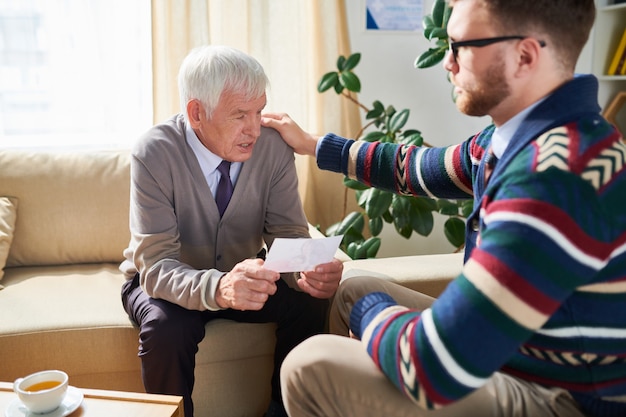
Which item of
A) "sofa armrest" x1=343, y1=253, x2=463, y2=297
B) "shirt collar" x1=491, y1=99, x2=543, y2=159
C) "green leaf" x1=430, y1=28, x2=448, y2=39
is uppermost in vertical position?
"green leaf" x1=430, y1=28, x2=448, y2=39

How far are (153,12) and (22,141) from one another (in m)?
0.86

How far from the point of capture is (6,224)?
2.22 meters

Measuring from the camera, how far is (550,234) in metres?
0.95

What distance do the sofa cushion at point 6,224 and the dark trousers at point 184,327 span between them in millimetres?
574

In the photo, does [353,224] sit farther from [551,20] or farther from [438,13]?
[551,20]

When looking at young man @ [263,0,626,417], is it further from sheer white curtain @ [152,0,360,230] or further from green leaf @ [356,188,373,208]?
sheer white curtain @ [152,0,360,230]

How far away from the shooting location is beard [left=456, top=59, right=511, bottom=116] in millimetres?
1151

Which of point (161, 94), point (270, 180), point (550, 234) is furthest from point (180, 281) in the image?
point (161, 94)

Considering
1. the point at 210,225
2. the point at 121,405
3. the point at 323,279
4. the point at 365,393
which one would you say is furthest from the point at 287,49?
the point at 365,393

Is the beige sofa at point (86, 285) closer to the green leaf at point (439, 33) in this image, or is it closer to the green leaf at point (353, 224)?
the green leaf at point (353, 224)

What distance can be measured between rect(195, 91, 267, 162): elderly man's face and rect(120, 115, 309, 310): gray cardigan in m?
0.07

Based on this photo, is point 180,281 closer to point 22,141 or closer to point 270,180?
point 270,180

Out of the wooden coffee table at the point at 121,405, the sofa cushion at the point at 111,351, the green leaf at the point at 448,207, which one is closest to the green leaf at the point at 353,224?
the green leaf at the point at 448,207

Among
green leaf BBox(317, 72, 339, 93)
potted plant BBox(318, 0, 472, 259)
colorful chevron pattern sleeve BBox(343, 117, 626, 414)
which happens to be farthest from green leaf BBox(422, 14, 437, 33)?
colorful chevron pattern sleeve BBox(343, 117, 626, 414)
